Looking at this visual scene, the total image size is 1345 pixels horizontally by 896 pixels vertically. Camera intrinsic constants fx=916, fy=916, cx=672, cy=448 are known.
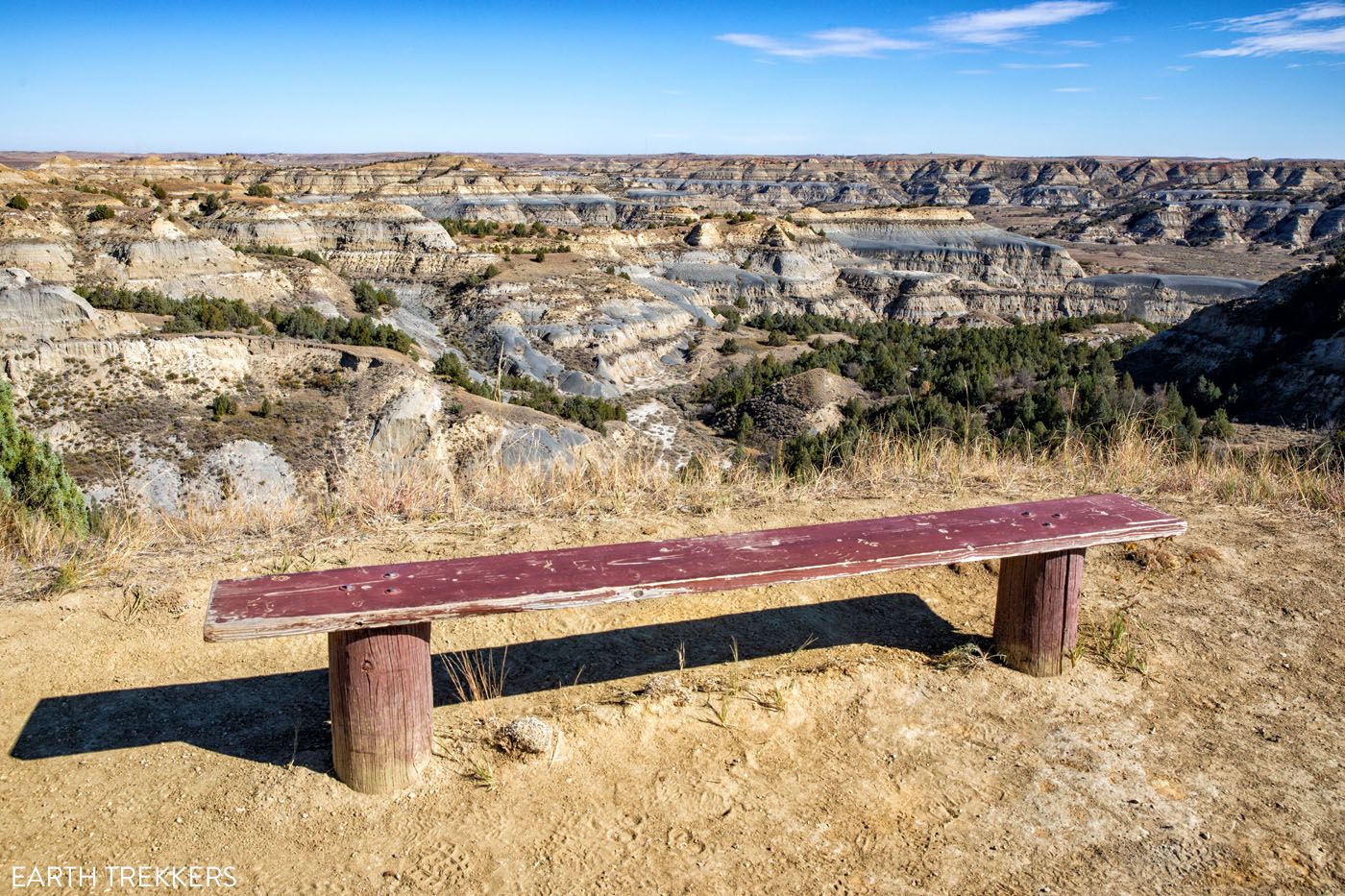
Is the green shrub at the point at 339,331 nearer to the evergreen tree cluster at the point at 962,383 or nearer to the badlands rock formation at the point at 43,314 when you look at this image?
the badlands rock formation at the point at 43,314

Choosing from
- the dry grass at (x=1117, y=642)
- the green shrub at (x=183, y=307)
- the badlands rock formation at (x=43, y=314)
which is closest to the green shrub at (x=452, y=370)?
the green shrub at (x=183, y=307)

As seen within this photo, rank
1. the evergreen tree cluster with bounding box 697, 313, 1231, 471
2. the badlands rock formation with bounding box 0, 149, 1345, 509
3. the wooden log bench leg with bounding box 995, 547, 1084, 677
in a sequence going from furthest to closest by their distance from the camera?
the badlands rock formation with bounding box 0, 149, 1345, 509, the evergreen tree cluster with bounding box 697, 313, 1231, 471, the wooden log bench leg with bounding box 995, 547, 1084, 677

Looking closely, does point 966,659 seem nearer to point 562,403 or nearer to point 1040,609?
point 1040,609

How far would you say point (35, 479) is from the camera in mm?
6238

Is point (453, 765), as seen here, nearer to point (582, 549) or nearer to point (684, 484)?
point (582, 549)

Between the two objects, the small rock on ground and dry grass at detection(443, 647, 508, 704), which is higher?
the small rock on ground

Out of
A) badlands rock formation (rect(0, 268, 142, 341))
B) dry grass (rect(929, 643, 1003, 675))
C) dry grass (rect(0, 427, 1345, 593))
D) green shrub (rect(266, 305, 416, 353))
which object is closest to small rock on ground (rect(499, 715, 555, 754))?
dry grass (rect(929, 643, 1003, 675))

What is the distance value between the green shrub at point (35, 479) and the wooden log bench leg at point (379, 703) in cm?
354

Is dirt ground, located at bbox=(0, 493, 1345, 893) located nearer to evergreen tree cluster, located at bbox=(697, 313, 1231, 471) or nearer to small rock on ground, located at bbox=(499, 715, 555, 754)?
small rock on ground, located at bbox=(499, 715, 555, 754)

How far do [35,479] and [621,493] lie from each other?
3987mm

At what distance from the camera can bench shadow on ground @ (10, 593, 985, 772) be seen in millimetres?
3500

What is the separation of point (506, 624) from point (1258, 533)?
4.63 m

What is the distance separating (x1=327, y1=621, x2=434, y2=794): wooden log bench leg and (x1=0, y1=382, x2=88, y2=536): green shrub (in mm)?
3541

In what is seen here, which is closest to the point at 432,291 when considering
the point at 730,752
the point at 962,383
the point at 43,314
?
the point at 43,314
